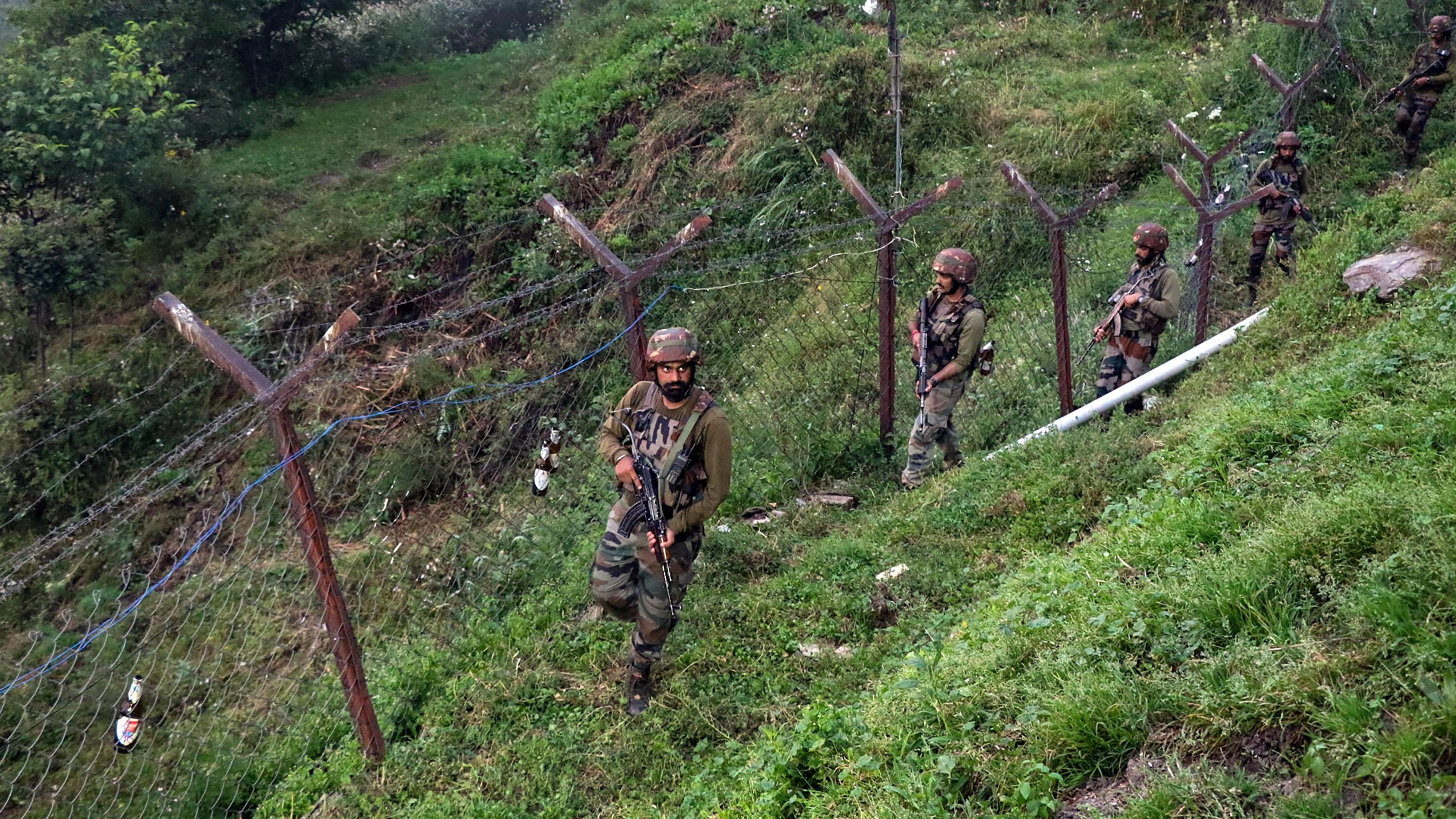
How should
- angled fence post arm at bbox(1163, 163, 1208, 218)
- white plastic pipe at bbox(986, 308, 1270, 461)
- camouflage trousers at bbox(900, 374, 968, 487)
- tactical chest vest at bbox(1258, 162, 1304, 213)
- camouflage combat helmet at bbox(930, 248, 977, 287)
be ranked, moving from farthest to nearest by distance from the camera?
tactical chest vest at bbox(1258, 162, 1304, 213) → angled fence post arm at bbox(1163, 163, 1208, 218) → white plastic pipe at bbox(986, 308, 1270, 461) → camouflage trousers at bbox(900, 374, 968, 487) → camouflage combat helmet at bbox(930, 248, 977, 287)

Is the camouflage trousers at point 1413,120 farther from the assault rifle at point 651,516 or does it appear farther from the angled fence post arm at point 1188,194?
the assault rifle at point 651,516

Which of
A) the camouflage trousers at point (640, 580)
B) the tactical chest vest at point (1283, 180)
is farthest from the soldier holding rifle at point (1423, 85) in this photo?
the camouflage trousers at point (640, 580)

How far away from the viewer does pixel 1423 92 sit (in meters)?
10.2

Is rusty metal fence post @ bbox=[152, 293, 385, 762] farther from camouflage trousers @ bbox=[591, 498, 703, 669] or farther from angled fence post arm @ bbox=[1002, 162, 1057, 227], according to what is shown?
angled fence post arm @ bbox=[1002, 162, 1057, 227]

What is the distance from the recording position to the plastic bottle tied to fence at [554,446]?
14.5 ft

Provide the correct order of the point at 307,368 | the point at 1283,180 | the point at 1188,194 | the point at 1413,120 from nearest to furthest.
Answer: the point at 307,368
the point at 1188,194
the point at 1283,180
the point at 1413,120

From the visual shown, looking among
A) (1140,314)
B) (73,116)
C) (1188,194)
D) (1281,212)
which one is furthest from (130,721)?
(73,116)

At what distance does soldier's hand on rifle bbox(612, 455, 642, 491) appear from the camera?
4.28 m

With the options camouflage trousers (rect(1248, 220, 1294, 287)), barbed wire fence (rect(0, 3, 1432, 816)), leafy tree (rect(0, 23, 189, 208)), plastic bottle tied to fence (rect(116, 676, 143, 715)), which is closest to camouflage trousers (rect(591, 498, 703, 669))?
barbed wire fence (rect(0, 3, 1432, 816))

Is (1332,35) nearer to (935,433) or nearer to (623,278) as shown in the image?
(935,433)

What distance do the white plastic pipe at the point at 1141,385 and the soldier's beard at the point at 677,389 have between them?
102 inches

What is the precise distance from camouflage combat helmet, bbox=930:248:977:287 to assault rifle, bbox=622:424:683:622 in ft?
8.17

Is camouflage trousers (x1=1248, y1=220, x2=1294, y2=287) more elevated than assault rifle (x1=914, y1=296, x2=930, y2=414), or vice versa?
assault rifle (x1=914, y1=296, x2=930, y2=414)

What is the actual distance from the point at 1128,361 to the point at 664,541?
4.24m
